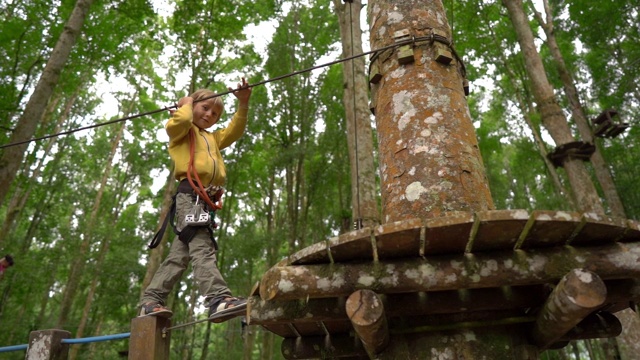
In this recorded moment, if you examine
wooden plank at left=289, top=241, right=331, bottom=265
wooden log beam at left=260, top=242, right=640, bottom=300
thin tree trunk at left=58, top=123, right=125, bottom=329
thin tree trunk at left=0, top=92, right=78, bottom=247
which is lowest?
wooden log beam at left=260, top=242, right=640, bottom=300

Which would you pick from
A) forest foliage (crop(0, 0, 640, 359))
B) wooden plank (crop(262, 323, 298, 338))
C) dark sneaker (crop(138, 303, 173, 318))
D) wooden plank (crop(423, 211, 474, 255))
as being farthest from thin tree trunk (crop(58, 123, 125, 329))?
wooden plank (crop(423, 211, 474, 255))

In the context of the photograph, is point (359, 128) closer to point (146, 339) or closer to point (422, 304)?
point (146, 339)

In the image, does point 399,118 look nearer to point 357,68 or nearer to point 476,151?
point 476,151

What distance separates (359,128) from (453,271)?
191 inches

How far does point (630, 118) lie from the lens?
47.3 ft

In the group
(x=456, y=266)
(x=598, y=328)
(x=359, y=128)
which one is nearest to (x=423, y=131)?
(x=456, y=266)

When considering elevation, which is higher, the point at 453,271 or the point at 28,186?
the point at 28,186

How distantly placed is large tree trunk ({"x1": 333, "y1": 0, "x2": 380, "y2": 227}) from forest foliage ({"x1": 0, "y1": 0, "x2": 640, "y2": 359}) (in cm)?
386

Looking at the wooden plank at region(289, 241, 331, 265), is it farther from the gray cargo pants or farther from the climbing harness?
the climbing harness

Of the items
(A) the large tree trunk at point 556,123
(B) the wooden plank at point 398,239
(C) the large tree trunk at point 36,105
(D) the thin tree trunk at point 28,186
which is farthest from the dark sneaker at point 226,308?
(D) the thin tree trunk at point 28,186

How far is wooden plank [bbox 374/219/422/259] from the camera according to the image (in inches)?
56.3

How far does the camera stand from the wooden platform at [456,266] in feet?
4.72

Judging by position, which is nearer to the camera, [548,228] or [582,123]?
[548,228]

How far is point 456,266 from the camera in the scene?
1.53 m
